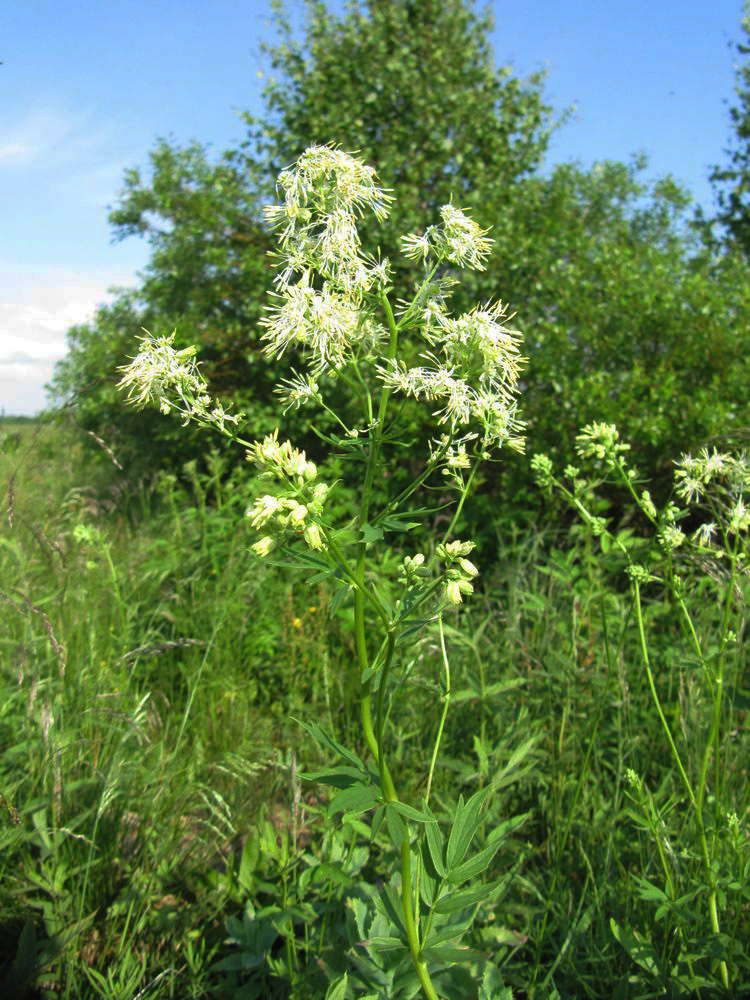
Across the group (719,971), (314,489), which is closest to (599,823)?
(719,971)

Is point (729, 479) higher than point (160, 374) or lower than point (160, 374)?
higher

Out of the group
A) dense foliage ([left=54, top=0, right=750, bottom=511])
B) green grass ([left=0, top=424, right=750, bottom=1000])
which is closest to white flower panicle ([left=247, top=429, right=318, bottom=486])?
green grass ([left=0, top=424, right=750, bottom=1000])

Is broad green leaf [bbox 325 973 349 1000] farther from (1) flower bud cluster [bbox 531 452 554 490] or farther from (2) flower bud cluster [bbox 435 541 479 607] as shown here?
(1) flower bud cluster [bbox 531 452 554 490]

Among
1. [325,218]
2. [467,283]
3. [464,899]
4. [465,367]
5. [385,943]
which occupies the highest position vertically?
[467,283]

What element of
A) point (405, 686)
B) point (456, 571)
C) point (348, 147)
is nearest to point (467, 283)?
point (348, 147)

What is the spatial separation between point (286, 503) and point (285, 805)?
167 cm

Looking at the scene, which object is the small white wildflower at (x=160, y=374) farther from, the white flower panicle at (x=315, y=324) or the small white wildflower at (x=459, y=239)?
the small white wildflower at (x=459, y=239)

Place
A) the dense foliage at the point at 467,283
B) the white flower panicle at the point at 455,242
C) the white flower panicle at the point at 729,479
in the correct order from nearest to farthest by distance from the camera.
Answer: the white flower panicle at the point at 455,242 < the white flower panicle at the point at 729,479 < the dense foliage at the point at 467,283

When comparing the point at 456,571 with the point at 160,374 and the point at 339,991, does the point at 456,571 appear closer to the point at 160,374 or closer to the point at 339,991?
the point at 160,374

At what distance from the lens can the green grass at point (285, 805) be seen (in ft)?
6.63

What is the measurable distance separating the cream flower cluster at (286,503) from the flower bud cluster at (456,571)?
26 cm

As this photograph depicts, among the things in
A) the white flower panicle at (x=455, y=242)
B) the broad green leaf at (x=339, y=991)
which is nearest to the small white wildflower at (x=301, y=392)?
the white flower panicle at (x=455, y=242)

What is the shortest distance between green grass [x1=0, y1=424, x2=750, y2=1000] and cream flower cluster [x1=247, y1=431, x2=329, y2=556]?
1.58 feet

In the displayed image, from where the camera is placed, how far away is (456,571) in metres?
1.56
